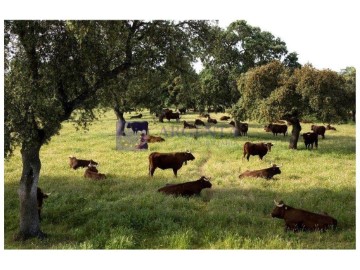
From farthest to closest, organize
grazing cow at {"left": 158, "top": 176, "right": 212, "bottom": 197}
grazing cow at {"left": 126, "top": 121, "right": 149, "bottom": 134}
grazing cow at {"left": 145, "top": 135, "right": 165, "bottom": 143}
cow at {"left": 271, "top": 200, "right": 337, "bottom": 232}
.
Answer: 1. grazing cow at {"left": 126, "top": 121, "right": 149, "bottom": 134}
2. grazing cow at {"left": 145, "top": 135, "right": 165, "bottom": 143}
3. grazing cow at {"left": 158, "top": 176, "right": 212, "bottom": 197}
4. cow at {"left": 271, "top": 200, "right": 337, "bottom": 232}

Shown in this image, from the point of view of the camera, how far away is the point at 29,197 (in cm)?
1072

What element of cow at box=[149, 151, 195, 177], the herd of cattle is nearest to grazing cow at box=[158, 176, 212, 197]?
Result: the herd of cattle

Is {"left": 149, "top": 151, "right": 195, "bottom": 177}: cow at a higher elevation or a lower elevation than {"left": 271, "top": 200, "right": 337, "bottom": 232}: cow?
higher

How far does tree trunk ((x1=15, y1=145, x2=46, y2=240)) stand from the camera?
10492 mm

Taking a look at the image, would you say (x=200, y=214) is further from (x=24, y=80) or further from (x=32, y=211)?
(x=24, y=80)

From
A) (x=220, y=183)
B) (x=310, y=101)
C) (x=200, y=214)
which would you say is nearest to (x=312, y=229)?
(x=200, y=214)

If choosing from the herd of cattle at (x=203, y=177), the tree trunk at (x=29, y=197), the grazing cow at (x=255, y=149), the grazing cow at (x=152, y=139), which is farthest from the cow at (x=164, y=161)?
the grazing cow at (x=152, y=139)

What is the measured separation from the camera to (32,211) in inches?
422

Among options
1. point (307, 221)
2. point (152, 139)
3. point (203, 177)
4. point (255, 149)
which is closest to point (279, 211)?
point (307, 221)

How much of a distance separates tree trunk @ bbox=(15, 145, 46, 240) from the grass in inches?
12.8

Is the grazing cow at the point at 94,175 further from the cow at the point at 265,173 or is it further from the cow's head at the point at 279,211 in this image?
the cow's head at the point at 279,211

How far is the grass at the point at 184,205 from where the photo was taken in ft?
33.0

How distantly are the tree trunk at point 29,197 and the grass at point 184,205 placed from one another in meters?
0.32

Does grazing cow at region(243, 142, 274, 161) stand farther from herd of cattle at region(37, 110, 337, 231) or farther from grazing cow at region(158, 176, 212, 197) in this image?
grazing cow at region(158, 176, 212, 197)
